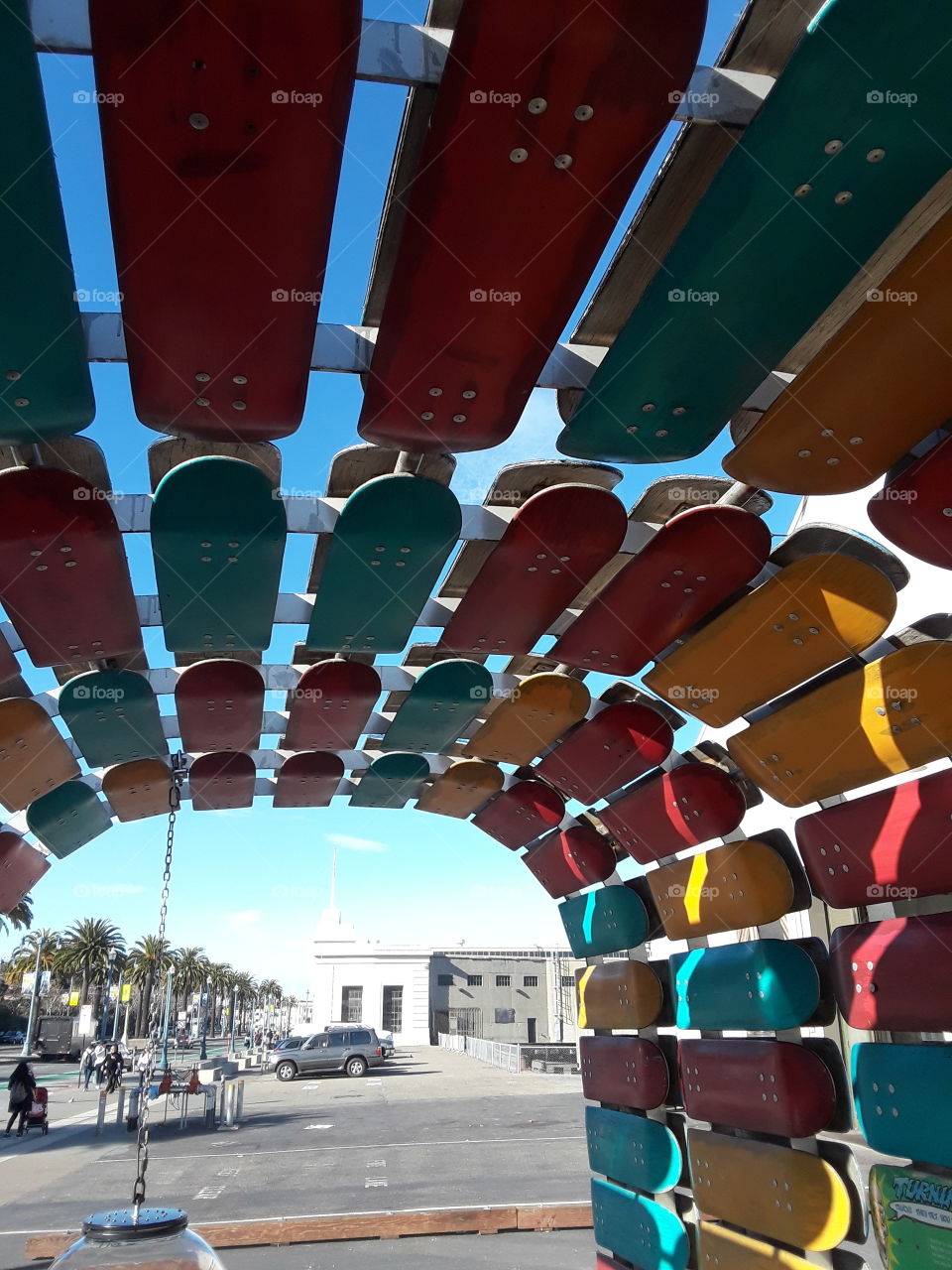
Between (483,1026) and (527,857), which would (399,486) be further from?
(483,1026)

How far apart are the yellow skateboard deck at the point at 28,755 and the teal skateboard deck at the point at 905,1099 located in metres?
4.91

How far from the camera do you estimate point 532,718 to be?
233 inches

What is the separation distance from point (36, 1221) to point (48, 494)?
10.4m

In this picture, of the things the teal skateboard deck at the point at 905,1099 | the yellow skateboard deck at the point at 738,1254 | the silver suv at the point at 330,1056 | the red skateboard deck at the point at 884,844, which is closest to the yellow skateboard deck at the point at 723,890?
the red skateboard deck at the point at 884,844

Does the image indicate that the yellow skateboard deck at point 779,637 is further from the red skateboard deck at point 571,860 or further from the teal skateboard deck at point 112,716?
the teal skateboard deck at point 112,716

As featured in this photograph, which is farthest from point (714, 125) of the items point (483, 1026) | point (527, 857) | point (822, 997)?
point (483, 1026)

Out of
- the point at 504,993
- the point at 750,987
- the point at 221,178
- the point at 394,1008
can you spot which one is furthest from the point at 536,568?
the point at 504,993

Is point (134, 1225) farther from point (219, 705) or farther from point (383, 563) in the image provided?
point (219, 705)

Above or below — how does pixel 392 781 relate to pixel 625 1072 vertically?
above

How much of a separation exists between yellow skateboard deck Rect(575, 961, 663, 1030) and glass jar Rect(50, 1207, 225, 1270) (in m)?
3.95

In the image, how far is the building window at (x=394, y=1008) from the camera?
4903 cm

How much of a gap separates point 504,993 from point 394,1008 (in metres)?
10.0

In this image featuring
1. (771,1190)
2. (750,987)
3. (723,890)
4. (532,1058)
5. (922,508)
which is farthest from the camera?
(532,1058)

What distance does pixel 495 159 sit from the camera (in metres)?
2.19
